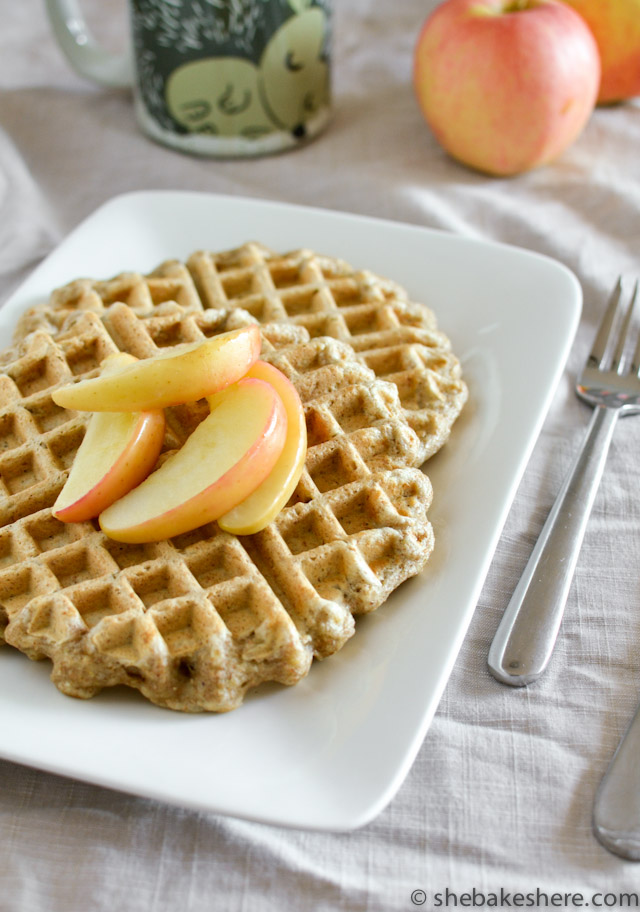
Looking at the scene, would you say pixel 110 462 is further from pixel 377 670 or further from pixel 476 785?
pixel 476 785

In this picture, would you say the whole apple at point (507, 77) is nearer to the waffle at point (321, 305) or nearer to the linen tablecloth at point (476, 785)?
the linen tablecloth at point (476, 785)

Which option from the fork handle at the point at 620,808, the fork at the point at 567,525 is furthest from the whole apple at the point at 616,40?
the fork handle at the point at 620,808

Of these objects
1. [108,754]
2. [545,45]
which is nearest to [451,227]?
[545,45]

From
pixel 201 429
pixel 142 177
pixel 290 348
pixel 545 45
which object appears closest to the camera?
pixel 201 429

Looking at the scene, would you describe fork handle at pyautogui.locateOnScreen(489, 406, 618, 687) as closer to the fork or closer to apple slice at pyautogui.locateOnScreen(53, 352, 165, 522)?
the fork

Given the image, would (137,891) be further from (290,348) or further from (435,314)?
(435,314)

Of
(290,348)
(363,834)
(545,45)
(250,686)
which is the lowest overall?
(363,834)

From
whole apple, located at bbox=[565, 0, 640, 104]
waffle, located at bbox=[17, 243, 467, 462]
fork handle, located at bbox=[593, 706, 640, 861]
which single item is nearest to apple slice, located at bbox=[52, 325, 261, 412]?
waffle, located at bbox=[17, 243, 467, 462]
